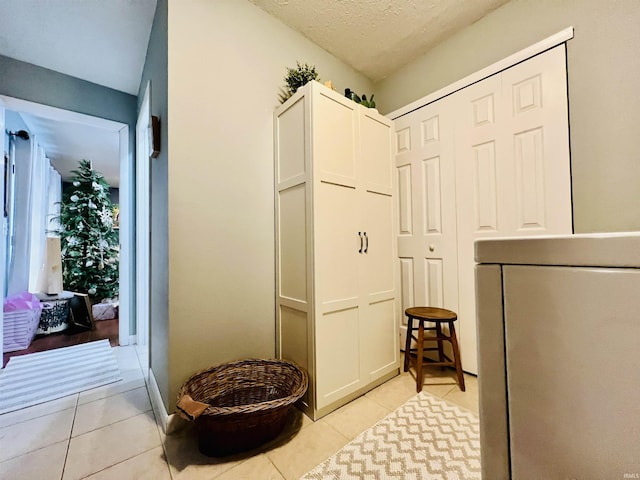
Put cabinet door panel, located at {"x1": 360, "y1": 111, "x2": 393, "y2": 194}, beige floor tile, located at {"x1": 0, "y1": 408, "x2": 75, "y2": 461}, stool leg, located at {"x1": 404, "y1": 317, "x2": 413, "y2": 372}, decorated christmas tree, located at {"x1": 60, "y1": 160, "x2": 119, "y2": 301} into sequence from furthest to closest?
decorated christmas tree, located at {"x1": 60, "y1": 160, "x2": 119, "y2": 301} < stool leg, located at {"x1": 404, "y1": 317, "x2": 413, "y2": 372} < cabinet door panel, located at {"x1": 360, "y1": 111, "x2": 393, "y2": 194} < beige floor tile, located at {"x1": 0, "y1": 408, "x2": 75, "y2": 461}

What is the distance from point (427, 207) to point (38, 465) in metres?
2.74

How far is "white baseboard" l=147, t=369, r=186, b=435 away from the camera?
145 centimetres

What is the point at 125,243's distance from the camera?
2.83 m

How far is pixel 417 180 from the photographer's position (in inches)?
91.3

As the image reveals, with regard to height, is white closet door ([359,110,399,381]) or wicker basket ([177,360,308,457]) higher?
white closet door ([359,110,399,381])

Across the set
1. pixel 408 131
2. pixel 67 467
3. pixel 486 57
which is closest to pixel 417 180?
pixel 408 131

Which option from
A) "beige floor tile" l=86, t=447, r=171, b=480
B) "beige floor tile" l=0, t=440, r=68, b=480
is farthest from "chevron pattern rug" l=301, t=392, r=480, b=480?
"beige floor tile" l=0, t=440, r=68, b=480

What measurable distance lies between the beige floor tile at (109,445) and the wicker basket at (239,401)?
1.07 ft

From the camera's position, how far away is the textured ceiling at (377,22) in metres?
1.89

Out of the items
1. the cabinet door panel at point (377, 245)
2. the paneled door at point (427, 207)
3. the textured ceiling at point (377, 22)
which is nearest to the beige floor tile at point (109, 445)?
the cabinet door panel at point (377, 245)

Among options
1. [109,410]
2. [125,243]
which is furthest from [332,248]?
[125,243]

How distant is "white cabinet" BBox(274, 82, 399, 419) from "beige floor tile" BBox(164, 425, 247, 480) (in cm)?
51

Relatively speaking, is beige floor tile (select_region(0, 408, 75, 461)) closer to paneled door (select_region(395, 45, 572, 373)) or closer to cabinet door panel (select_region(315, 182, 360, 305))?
cabinet door panel (select_region(315, 182, 360, 305))

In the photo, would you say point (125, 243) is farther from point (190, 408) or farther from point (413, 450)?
point (413, 450)
